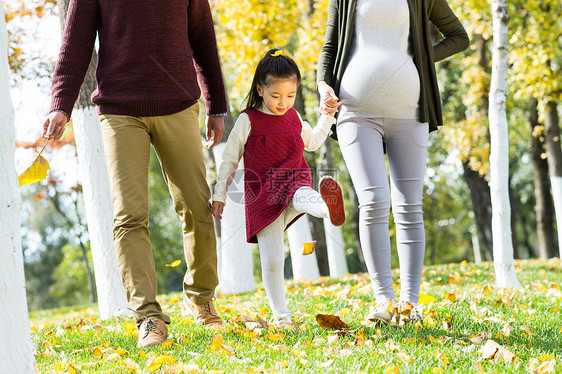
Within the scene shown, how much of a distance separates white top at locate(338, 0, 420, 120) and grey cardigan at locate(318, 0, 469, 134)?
4 centimetres

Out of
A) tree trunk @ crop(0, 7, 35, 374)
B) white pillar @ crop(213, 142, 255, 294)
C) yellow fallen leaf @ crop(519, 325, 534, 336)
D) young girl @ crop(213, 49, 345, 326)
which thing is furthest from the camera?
white pillar @ crop(213, 142, 255, 294)

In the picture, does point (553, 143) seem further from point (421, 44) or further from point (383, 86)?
point (383, 86)

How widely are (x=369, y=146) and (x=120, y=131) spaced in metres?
1.43

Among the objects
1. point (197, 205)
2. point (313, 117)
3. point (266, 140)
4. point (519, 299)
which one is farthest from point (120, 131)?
point (313, 117)

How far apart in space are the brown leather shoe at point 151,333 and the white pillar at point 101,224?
6.88 feet

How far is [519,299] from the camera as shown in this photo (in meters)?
4.63

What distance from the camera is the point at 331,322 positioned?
10.3 feet

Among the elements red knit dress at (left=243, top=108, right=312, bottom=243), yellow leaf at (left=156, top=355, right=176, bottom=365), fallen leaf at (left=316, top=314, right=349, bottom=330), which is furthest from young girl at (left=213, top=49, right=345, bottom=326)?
yellow leaf at (left=156, top=355, right=176, bottom=365)

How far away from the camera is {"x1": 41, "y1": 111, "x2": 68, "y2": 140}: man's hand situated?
117 inches

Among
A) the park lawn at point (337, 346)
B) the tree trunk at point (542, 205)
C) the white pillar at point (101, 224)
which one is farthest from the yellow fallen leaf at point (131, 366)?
the tree trunk at point (542, 205)

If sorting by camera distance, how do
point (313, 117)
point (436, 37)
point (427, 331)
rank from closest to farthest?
1. point (427, 331)
2. point (436, 37)
3. point (313, 117)

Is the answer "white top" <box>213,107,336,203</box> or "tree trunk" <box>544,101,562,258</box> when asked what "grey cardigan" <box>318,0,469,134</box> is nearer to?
"white top" <box>213,107,336,203</box>

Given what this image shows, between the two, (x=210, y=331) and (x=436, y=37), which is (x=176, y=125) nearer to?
(x=210, y=331)

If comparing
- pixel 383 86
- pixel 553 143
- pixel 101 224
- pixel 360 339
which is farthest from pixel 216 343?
pixel 553 143
